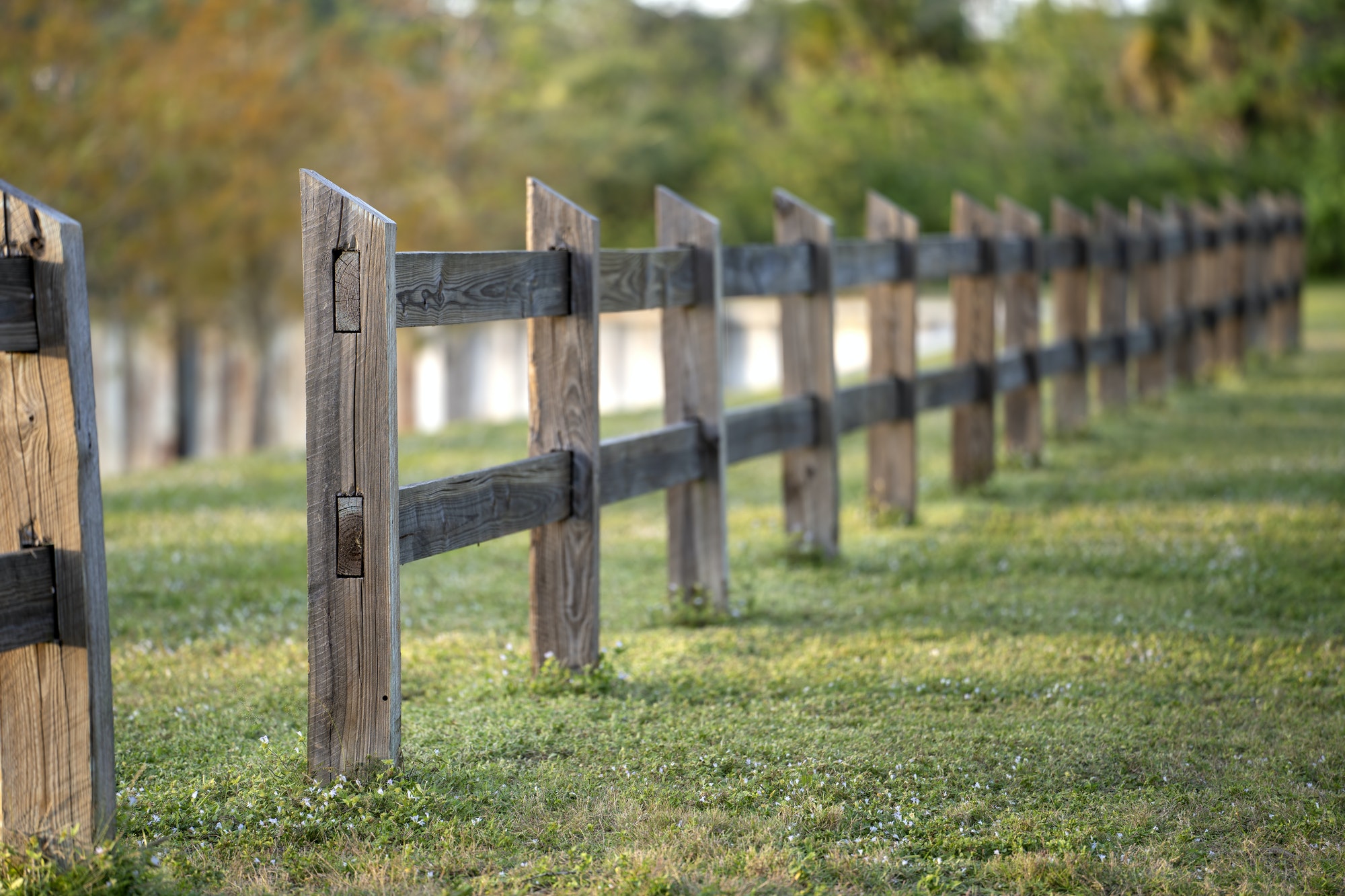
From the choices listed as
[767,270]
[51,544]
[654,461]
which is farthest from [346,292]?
[767,270]

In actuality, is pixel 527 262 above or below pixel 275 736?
above

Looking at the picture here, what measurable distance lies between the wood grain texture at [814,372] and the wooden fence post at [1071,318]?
436cm

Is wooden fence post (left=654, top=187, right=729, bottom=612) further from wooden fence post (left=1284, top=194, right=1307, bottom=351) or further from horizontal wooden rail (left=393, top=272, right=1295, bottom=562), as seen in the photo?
wooden fence post (left=1284, top=194, right=1307, bottom=351)

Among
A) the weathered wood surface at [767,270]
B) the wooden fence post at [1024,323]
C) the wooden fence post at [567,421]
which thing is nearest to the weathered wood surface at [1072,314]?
the wooden fence post at [1024,323]

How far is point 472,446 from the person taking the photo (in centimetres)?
1152

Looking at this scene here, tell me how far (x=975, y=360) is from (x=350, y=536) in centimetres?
584

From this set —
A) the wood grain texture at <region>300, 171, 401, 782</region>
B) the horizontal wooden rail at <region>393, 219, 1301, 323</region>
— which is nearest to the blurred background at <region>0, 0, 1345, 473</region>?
the horizontal wooden rail at <region>393, 219, 1301, 323</region>

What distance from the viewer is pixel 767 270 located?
20.9ft

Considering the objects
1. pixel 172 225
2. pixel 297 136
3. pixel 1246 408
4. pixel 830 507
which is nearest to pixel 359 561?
pixel 830 507

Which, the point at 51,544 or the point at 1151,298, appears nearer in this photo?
the point at 51,544

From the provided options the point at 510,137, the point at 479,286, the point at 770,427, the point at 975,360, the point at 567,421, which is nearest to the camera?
the point at 479,286

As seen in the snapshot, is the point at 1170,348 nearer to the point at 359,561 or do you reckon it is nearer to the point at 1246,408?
the point at 1246,408

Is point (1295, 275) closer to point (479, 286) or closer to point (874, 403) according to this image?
point (874, 403)

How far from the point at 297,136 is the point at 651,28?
35534mm
